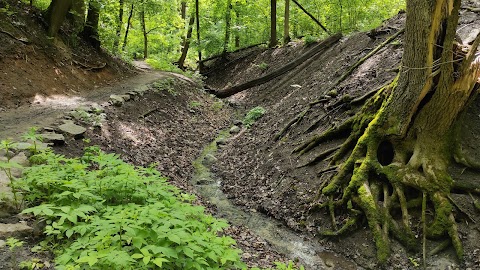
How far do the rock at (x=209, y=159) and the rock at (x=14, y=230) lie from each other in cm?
652

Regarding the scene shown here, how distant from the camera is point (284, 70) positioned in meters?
16.0

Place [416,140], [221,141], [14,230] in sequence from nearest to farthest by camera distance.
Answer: [14,230]
[416,140]
[221,141]

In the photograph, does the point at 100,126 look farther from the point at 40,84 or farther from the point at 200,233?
the point at 200,233

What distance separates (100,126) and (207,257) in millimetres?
6020

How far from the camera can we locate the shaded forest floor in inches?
250

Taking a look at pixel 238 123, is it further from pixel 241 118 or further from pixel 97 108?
pixel 97 108

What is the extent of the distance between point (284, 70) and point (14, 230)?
13.6 meters

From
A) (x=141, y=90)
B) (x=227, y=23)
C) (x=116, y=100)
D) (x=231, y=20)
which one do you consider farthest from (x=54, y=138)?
(x=231, y=20)

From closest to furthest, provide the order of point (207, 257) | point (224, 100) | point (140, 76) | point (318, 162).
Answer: point (207, 257), point (318, 162), point (140, 76), point (224, 100)

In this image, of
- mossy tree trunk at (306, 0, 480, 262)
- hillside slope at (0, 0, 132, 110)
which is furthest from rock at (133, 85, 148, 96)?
mossy tree trunk at (306, 0, 480, 262)

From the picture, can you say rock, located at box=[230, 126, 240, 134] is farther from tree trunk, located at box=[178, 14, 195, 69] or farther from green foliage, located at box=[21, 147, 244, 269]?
tree trunk, located at box=[178, 14, 195, 69]

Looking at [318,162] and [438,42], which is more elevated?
[438,42]

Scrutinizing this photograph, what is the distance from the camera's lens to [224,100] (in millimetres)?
17438

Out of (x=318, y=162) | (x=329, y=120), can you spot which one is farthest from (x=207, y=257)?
(x=329, y=120)
